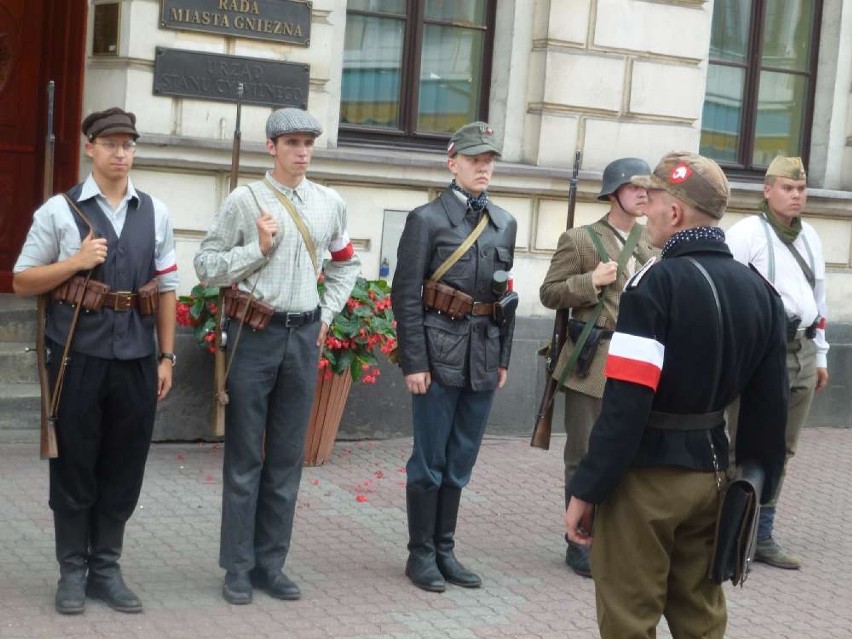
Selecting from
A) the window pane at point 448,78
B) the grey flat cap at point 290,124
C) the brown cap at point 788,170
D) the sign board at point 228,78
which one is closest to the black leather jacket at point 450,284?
the grey flat cap at point 290,124

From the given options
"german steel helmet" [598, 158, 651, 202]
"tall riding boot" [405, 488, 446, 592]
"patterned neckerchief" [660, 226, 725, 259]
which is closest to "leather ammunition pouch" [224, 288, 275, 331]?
"tall riding boot" [405, 488, 446, 592]

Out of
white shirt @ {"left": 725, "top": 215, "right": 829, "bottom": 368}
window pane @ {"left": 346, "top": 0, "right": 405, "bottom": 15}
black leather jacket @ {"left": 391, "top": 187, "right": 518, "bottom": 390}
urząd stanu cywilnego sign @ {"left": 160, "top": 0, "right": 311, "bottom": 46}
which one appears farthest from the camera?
window pane @ {"left": 346, "top": 0, "right": 405, "bottom": 15}

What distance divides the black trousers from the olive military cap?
5.44ft

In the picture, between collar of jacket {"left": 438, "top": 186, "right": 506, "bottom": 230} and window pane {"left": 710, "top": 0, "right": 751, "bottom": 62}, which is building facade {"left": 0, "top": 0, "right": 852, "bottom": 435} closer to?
window pane {"left": 710, "top": 0, "right": 751, "bottom": 62}

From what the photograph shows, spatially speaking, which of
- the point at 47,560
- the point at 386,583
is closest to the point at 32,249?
the point at 47,560

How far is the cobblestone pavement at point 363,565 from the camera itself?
231 inches

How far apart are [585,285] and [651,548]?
7.94 feet

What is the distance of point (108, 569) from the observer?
590cm

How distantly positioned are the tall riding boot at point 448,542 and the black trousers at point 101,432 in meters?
1.43

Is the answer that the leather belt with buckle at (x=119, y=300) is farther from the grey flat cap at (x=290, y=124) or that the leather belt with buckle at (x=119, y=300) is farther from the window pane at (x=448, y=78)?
the window pane at (x=448, y=78)

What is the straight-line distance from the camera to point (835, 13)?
12.0 meters

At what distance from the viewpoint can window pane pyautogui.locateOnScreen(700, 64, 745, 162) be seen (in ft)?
38.4

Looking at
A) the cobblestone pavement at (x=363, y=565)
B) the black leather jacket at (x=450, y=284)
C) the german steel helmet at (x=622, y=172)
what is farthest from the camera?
the german steel helmet at (x=622, y=172)

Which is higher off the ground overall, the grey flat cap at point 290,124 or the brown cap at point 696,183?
the grey flat cap at point 290,124
